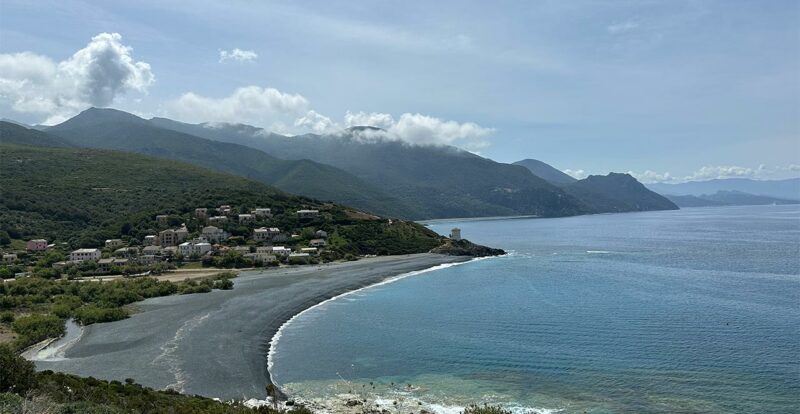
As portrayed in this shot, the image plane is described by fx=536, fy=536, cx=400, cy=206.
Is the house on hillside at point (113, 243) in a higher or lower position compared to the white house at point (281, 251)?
higher

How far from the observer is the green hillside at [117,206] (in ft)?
375

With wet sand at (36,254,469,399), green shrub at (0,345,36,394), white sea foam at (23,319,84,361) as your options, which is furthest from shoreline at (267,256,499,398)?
white sea foam at (23,319,84,361)

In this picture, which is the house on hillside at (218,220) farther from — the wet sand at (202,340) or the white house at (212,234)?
the wet sand at (202,340)

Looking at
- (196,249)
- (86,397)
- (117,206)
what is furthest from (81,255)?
(86,397)

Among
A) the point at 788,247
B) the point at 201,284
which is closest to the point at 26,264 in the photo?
the point at 201,284

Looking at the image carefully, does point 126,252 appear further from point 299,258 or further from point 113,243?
point 299,258

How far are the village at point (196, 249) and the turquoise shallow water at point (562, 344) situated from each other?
118 feet

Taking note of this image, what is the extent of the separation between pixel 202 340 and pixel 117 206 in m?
111

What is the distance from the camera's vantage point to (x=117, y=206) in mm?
140125

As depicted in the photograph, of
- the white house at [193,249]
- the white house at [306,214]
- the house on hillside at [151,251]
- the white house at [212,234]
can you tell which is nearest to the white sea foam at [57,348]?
the house on hillside at [151,251]

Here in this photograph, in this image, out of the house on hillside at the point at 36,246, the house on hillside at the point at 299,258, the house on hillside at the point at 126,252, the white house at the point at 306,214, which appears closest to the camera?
the house on hillside at the point at 36,246

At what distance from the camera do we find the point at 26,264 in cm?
8844

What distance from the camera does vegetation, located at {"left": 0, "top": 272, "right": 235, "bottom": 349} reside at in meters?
48.8

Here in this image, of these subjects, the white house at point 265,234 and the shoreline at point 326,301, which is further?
the white house at point 265,234
